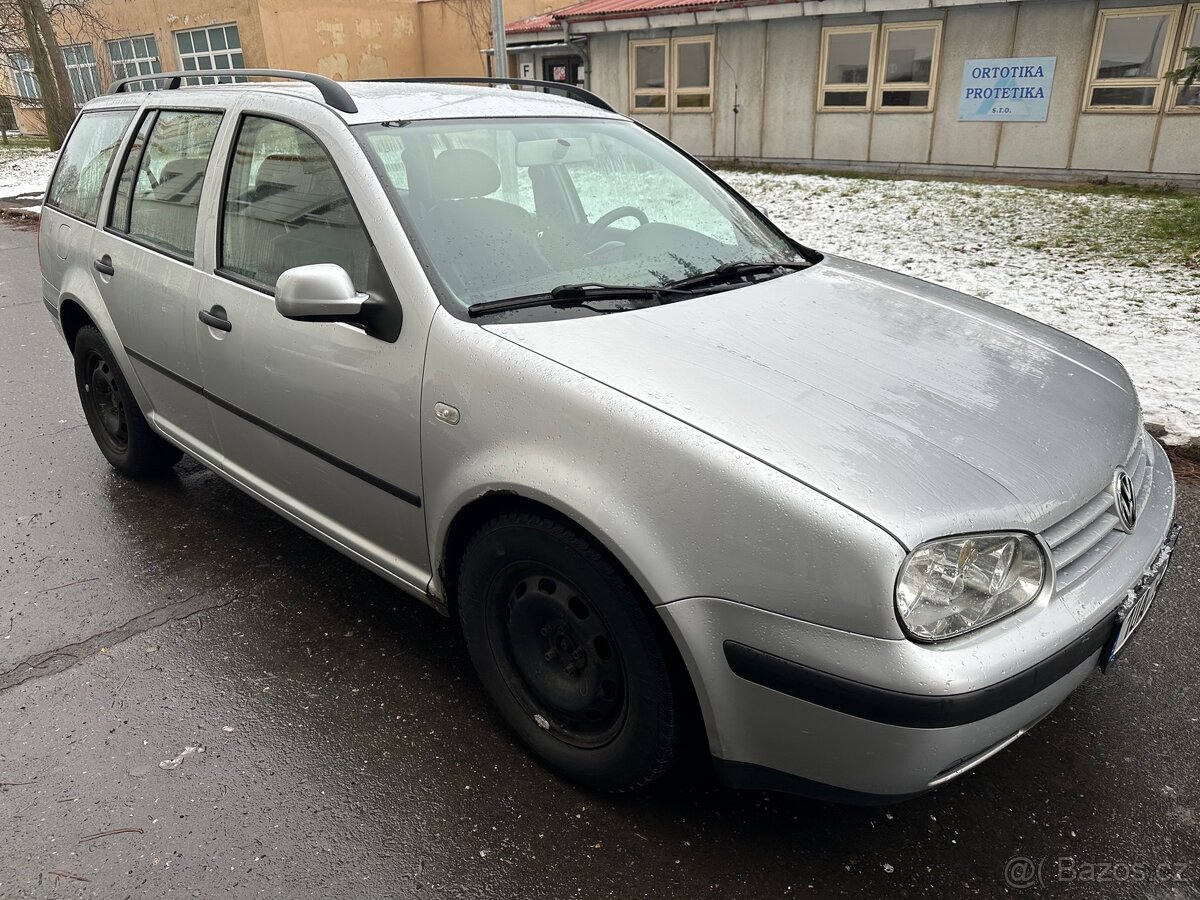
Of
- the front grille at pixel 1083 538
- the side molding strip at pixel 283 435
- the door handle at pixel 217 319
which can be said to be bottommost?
the side molding strip at pixel 283 435

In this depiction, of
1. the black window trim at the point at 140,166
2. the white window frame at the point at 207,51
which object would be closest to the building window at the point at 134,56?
the white window frame at the point at 207,51

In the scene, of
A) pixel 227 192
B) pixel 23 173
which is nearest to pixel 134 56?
pixel 23 173

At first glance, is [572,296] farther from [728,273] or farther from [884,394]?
[884,394]

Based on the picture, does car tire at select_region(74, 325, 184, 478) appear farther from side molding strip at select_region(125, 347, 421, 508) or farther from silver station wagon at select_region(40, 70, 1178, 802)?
silver station wagon at select_region(40, 70, 1178, 802)

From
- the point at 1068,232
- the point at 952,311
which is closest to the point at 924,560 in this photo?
the point at 952,311

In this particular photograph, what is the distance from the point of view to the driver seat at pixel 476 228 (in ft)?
8.05

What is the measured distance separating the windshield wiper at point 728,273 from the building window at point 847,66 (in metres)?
13.1

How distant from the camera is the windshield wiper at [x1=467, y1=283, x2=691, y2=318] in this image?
2.35 meters

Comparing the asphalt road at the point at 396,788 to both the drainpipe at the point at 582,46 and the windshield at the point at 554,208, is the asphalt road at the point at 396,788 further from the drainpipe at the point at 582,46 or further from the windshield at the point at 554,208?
the drainpipe at the point at 582,46

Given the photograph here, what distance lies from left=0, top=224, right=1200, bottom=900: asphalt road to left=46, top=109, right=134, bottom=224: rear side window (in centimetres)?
181

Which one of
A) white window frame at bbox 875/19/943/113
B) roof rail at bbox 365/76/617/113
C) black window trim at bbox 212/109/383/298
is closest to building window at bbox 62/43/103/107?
white window frame at bbox 875/19/943/113

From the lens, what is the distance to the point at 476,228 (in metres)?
2.55

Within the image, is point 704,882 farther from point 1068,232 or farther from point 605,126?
point 1068,232

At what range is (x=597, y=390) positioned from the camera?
202 centimetres
